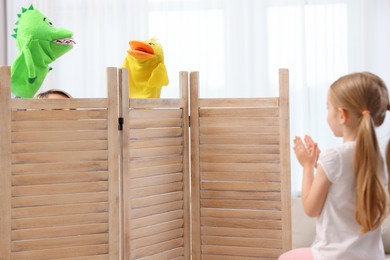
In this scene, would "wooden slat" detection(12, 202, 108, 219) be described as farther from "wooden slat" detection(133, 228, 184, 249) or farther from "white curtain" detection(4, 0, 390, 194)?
"white curtain" detection(4, 0, 390, 194)

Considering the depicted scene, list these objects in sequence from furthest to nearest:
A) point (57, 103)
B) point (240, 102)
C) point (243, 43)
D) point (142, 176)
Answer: point (243, 43) < point (240, 102) < point (142, 176) < point (57, 103)

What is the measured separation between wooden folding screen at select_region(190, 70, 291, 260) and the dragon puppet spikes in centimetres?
67

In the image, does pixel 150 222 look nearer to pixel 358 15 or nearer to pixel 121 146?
pixel 121 146

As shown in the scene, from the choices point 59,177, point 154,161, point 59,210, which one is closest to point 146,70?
point 154,161

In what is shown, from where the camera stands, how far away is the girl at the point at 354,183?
1.56 meters

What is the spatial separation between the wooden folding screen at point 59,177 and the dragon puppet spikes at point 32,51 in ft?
0.81

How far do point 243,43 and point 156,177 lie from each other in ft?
4.62

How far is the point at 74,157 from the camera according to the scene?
2.35m

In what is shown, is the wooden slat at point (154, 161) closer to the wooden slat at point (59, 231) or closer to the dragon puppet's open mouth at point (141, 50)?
the wooden slat at point (59, 231)

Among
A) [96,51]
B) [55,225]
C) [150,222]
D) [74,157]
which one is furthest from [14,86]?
[96,51]

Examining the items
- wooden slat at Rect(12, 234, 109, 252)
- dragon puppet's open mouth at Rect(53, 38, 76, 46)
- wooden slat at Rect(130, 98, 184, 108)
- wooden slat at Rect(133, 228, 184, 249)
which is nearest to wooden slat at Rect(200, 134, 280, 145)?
wooden slat at Rect(130, 98, 184, 108)

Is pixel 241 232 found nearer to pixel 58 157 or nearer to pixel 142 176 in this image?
pixel 142 176

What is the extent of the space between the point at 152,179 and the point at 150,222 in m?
0.19

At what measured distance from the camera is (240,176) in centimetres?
265
